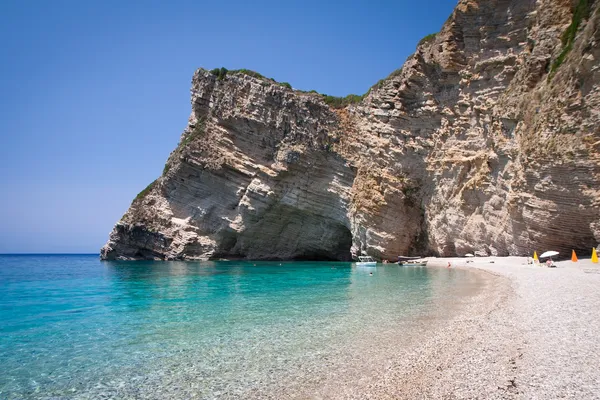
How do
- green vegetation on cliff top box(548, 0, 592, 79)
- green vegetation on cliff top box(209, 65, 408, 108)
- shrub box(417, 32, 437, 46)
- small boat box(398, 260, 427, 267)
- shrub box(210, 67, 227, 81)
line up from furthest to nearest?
shrub box(210, 67, 227, 81) → green vegetation on cliff top box(209, 65, 408, 108) → shrub box(417, 32, 437, 46) → small boat box(398, 260, 427, 267) → green vegetation on cliff top box(548, 0, 592, 79)

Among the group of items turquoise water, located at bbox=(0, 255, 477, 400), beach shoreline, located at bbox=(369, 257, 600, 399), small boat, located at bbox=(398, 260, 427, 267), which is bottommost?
turquoise water, located at bbox=(0, 255, 477, 400)

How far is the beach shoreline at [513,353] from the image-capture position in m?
5.02

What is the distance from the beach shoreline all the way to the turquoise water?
102cm

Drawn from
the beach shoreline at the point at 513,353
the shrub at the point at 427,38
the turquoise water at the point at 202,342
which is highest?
the shrub at the point at 427,38

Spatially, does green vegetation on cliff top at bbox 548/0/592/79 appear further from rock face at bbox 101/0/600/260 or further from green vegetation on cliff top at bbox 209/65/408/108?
green vegetation on cliff top at bbox 209/65/408/108

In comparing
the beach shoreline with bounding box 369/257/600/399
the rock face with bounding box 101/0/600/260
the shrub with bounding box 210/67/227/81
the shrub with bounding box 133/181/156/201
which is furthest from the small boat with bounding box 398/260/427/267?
the shrub with bounding box 133/181/156/201

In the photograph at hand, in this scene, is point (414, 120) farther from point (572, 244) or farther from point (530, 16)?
point (572, 244)

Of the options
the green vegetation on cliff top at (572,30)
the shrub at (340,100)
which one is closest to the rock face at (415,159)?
the green vegetation on cliff top at (572,30)

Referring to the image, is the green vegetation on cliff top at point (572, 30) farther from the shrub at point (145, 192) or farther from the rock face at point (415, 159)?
the shrub at point (145, 192)

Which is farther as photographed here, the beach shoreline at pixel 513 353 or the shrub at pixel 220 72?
the shrub at pixel 220 72

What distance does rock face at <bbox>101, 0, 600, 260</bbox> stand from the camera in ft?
70.7

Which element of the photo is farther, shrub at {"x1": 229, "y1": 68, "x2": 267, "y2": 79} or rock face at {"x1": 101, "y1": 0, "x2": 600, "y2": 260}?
shrub at {"x1": 229, "y1": 68, "x2": 267, "y2": 79}

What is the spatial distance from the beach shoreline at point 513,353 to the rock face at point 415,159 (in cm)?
→ 1273

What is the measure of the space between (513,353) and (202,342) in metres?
6.38
